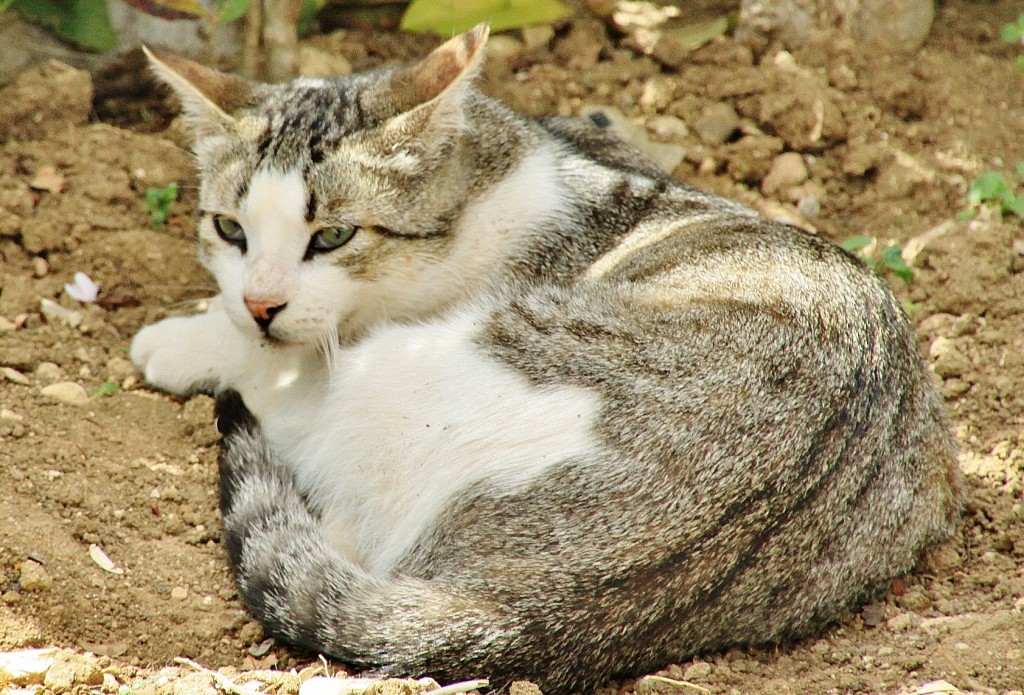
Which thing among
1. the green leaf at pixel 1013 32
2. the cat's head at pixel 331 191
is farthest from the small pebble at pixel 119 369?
the green leaf at pixel 1013 32

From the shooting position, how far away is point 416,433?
11.3 feet

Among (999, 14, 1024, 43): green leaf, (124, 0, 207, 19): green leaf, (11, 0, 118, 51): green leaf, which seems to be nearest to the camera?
(124, 0, 207, 19): green leaf

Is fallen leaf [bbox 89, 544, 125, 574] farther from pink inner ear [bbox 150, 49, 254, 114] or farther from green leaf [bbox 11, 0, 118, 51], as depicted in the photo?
green leaf [bbox 11, 0, 118, 51]

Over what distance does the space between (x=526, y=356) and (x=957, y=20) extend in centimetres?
406

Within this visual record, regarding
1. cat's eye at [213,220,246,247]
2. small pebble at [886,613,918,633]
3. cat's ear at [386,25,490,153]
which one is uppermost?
cat's ear at [386,25,490,153]

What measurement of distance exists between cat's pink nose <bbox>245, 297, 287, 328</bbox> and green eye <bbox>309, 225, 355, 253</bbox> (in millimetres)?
247

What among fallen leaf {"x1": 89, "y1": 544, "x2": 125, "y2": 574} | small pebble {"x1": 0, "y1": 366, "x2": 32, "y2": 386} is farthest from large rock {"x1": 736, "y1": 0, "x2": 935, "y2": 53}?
fallen leaf {"x1": 89, "y1": 544, "x2": 125, "y2": 574}

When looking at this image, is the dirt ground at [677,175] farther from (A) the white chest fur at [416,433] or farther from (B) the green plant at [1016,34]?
(A) the white chest fur at [416,433]

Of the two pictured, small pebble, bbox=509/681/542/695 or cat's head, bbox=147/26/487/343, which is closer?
small pebble, bbox=509/681/542/695

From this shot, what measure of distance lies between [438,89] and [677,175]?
217 cm

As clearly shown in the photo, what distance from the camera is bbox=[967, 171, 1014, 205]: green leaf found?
4867mm

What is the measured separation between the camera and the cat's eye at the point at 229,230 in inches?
151

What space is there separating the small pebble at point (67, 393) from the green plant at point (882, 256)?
3400 mm

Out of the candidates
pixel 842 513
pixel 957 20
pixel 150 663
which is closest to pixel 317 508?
pixel 150 663
